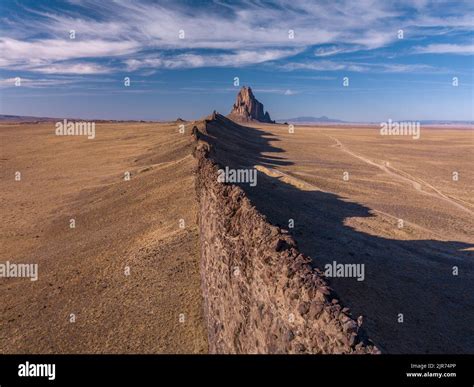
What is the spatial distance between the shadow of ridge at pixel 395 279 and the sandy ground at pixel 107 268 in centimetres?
468

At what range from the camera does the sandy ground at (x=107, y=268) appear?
474 inches

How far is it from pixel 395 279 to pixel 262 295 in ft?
35.5

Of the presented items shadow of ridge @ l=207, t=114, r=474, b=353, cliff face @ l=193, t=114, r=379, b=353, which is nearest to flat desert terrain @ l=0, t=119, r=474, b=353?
shadow of ridge @ l=207, t=114, r=474, b=353

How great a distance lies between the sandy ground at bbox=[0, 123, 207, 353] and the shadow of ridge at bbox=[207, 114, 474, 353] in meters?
4.68

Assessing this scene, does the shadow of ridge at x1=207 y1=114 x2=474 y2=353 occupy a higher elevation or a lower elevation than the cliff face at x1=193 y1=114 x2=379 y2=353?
lower

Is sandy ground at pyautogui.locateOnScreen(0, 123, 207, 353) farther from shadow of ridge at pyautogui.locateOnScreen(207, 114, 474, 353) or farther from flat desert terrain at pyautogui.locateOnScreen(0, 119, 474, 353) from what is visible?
shadow of ridge at pyautogui.locateOnScreen(207, 114, 474, 353)

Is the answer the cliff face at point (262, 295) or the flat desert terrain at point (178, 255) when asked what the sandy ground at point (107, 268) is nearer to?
the flat desert terrain at point (178, 255)

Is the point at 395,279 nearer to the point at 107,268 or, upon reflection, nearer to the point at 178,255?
the point at 178,255

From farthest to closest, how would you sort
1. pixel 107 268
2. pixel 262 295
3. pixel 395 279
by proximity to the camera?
1. pixel 107 268
2. pixel 395 279
3. pixel 262 295

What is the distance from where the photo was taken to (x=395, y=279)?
16125 millimetres

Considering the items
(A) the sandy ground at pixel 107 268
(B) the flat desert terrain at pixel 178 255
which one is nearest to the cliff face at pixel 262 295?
(A) the sandy ground at pixel 107 268

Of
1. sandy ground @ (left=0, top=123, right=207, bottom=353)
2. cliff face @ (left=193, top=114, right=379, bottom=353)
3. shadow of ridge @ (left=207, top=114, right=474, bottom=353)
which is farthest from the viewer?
shadow of ridge @ (left=207, top=114, right=474, bottom=353)

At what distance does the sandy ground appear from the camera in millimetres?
12047

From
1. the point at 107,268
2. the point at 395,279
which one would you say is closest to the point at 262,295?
the point at 395,279
